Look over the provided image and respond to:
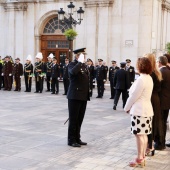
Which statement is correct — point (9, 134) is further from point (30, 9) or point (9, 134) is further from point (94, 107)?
point (30, 9)

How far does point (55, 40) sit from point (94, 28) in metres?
3.31

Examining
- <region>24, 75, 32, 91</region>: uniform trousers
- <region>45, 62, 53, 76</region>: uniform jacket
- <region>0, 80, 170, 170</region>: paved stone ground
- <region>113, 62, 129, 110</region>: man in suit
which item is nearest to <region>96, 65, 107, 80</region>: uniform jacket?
<region>45, 62, 53, 76</region>: uniform jacket

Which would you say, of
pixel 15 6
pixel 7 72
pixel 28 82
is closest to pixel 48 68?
→ pixel 28 82

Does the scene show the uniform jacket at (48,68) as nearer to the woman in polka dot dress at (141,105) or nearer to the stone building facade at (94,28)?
the stone building facade at (94,28)

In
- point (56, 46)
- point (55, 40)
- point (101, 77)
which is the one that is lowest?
point (101, 77)

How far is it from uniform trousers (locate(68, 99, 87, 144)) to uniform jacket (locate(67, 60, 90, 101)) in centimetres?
13

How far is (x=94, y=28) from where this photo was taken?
23922 millimetres

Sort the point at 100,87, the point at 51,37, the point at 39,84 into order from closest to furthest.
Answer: the point at 100,87 < the point at 39,84 < the point at 51,37

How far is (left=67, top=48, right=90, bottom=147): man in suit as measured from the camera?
737 cm

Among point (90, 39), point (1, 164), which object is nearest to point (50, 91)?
point (90, 39)

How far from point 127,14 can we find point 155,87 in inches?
667

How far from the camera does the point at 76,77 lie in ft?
24.4

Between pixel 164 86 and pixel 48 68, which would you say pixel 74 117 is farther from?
pixel 48 68

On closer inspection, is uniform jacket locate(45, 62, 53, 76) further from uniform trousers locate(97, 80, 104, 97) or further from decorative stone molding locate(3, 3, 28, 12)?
Answer: decorative stone molding locate(3, 3, 28, 12)
